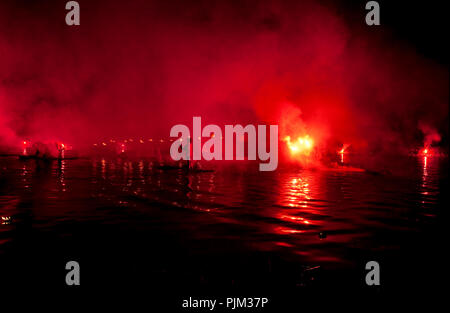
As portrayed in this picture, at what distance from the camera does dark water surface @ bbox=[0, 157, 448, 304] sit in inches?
294

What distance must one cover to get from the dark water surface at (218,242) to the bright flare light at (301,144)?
1219 inches

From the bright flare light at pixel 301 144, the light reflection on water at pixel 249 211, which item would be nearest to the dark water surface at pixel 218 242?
the light reflection on water at pixel 249 211

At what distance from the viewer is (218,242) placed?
1002 centimetres

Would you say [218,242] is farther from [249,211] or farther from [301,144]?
[301,144]

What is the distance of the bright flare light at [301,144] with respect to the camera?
4903cm

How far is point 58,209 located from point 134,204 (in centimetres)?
344

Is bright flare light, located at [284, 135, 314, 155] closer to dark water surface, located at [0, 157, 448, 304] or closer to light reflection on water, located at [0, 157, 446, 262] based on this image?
light reflection on water, located at [0, 157, 446, 262]

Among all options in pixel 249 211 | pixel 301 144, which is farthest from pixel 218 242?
pixel 301 144

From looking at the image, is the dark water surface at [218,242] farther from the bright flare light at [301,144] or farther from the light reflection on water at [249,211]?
the bright flare light at [301,144]

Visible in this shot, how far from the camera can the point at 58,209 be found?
14781mm

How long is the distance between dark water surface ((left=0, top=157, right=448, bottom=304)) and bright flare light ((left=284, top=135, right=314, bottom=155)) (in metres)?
31.0

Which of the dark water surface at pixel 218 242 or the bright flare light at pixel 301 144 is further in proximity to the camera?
the bright flare light at pixel 301 144

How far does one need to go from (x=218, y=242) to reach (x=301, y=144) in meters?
42.3

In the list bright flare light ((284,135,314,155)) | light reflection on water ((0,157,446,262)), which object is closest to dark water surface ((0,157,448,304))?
light reflection on water ((0,157,446,262))
